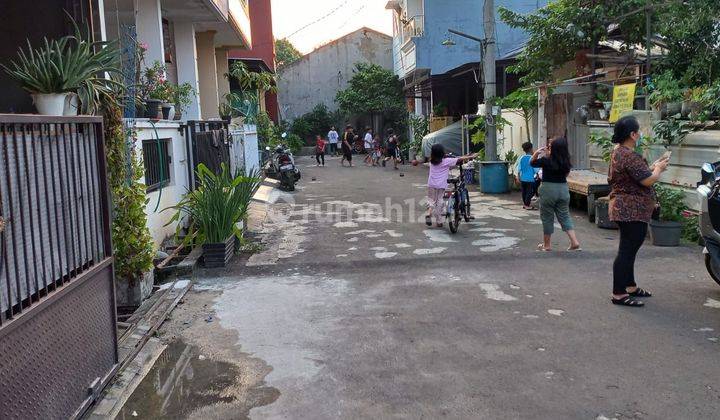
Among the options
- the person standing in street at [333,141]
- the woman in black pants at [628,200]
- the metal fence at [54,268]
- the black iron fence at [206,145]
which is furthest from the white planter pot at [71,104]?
the person standing in street at [333,141]

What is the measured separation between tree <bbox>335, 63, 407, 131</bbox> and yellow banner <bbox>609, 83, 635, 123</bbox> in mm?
22768

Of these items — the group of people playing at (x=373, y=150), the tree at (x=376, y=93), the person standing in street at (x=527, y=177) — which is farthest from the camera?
the tree at (x=376, y=93)

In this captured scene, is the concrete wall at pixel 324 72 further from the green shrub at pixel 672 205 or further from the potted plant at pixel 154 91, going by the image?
the green shrub at pixel 672 205

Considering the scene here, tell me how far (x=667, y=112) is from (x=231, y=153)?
25.8ft

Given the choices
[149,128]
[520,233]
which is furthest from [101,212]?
[520,233]

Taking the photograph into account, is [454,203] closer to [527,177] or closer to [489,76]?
[527,177]

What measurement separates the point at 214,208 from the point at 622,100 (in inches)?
280

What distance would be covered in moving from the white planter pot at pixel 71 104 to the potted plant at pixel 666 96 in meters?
8.27

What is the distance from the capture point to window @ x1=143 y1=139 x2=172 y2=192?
803 cm

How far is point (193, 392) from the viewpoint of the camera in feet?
13.5

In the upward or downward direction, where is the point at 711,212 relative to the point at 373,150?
downward

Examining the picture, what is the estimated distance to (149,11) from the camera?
1034 cm

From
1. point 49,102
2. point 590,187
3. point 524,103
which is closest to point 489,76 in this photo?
point 524,103

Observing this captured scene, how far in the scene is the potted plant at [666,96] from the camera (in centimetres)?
942
